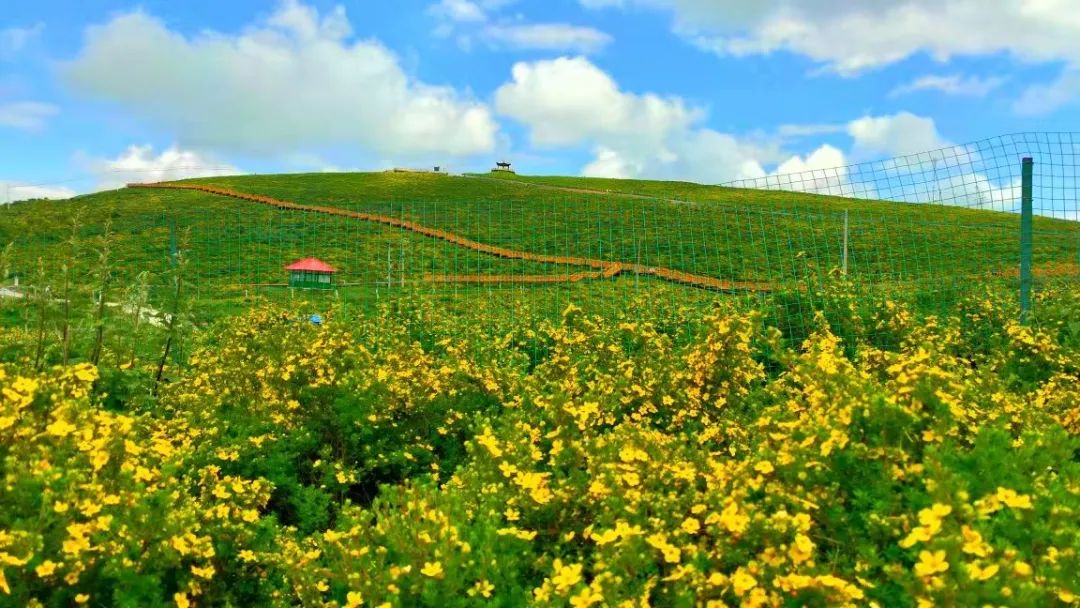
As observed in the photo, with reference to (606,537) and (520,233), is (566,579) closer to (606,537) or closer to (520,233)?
(606,537)

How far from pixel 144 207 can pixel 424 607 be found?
4200 centimetres

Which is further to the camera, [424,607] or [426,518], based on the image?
[426,518]

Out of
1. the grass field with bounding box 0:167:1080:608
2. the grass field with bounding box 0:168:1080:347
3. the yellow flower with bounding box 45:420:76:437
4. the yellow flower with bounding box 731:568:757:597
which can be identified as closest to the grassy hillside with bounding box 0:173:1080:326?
the grass field with bounding box 0:168:1080:347

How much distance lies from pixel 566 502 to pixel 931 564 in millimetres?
1531

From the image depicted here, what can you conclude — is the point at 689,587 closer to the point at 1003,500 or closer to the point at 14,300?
the point at 1003,500

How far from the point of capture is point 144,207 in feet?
129

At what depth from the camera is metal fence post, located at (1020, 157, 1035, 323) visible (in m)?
8.48

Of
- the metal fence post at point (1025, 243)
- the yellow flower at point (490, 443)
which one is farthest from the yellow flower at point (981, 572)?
the metal fence post at point (1025, 243)

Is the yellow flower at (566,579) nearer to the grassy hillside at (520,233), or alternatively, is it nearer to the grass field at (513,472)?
the grass field at (513,472)

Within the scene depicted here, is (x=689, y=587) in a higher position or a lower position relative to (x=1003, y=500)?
lower

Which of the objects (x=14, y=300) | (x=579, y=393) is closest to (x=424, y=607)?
(x=579, y=393)

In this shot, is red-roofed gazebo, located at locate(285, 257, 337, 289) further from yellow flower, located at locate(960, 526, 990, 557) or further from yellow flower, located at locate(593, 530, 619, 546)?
yellow flower, located at locate(960, 526, 990, 557)

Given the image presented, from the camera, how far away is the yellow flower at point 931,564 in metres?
2.11

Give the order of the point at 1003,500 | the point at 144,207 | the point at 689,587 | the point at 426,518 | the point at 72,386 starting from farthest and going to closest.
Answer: the point at 144,207, the point at 72,386, the point at 426,518, the point at 689,587, the point at 1003,500
